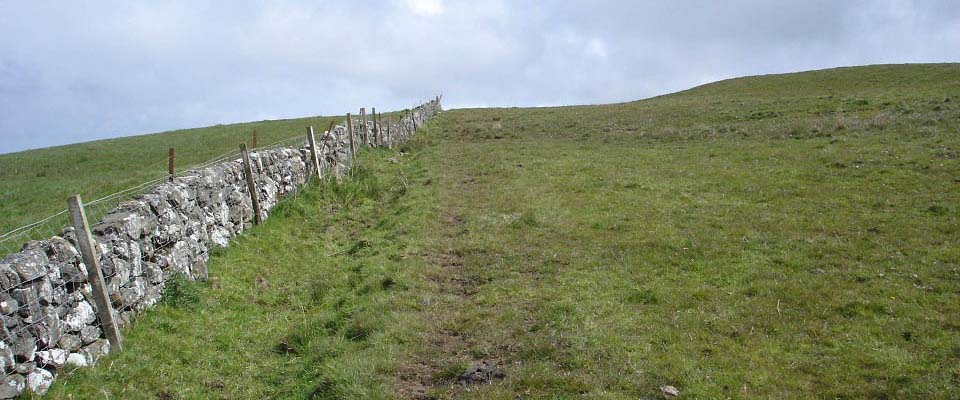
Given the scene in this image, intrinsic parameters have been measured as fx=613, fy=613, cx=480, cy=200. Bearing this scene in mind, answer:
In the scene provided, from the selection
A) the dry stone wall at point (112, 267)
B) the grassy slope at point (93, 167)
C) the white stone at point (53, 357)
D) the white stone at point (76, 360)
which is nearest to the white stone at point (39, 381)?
the dry stone wall at point (112, 267)

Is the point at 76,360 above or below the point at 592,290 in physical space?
above

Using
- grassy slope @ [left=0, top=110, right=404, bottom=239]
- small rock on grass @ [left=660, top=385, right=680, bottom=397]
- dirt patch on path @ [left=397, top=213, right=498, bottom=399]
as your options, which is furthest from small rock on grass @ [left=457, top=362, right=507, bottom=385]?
grassy slope @ [left=0, top=110, right=404, bottom=239]

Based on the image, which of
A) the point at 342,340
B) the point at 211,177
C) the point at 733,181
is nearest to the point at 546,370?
the point at 342,340

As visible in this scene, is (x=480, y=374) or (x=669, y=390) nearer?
(x=669, y=390)

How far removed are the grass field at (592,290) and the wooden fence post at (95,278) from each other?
15.6 inches

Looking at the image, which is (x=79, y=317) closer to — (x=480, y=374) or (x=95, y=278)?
(x=95, y=278)

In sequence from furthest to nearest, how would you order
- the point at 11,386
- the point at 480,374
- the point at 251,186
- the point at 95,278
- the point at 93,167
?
the point at 93,167 → the point at 251,186 → the point at 95,278 → the point at 480,374 → the point at 11,386

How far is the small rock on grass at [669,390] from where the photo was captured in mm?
6676

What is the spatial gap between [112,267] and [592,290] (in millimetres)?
7239

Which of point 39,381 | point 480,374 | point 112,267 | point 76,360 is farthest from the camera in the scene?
point 112,267

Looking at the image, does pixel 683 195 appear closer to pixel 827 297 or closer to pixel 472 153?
pixel 827 297

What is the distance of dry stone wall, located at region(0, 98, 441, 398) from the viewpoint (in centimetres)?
683

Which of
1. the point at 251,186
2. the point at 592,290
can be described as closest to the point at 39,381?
the point at 592,290

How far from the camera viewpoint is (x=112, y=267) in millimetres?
8648
